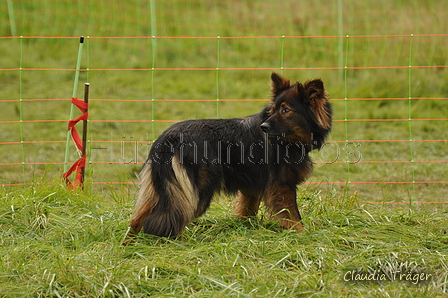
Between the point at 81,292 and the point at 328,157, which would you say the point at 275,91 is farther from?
the point at 328,157

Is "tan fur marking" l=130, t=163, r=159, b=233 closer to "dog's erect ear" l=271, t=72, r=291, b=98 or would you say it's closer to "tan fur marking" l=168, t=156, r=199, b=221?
"tan fur marking" l=168, t=156, r=199, b=221

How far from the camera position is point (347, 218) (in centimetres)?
422

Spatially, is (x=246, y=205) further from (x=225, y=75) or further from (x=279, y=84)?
(x=225, y=75)

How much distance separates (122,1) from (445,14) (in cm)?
690

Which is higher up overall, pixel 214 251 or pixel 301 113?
pixel 301 113

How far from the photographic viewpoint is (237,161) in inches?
163

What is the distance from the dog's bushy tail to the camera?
379 centimetres

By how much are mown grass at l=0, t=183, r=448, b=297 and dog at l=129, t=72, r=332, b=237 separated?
0.20 meters

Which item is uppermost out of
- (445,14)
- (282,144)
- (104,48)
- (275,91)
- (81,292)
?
(445,14)

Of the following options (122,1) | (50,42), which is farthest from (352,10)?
(50,42)

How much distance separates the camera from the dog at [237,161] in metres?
3.83

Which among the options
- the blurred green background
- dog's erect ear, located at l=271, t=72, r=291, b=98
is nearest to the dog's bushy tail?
dog's erect ear, located at l=271, t=72, r=291, b=98

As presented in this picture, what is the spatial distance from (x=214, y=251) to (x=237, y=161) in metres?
0.85

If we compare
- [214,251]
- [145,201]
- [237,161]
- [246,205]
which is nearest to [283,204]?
[246,205]
